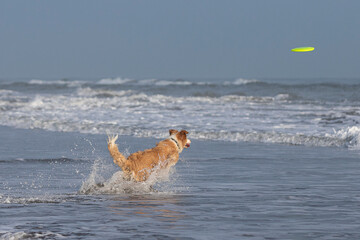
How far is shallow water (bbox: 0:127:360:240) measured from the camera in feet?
17.7

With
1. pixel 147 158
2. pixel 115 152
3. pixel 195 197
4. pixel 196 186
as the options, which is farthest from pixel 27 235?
pixel 196 186

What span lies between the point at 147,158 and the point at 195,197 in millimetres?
941

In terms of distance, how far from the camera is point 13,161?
34.4ft

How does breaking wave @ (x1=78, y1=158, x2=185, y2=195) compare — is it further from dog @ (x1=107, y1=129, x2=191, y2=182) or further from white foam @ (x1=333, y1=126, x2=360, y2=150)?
white foam @ (x1=333, y1=126, x2=360, y2=150)

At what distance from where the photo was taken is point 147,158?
7.84 m

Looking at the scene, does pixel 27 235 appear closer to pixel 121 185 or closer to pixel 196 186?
pixel 121 185

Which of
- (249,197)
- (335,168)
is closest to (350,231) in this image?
(249,197)

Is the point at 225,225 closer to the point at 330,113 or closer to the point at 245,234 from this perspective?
the point at 245,234

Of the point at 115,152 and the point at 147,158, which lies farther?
the point at 147,158

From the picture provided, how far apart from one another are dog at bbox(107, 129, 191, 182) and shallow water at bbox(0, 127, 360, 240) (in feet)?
0.60

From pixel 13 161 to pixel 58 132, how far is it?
21.4ft

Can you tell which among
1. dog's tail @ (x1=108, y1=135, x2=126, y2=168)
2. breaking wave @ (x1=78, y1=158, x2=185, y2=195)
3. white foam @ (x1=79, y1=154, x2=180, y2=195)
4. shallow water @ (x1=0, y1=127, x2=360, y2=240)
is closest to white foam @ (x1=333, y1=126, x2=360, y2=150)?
shallow water @ (x1=0, y1=127, x2=360, y2=240)

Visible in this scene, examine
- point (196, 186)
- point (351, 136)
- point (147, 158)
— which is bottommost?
point (196, 186)

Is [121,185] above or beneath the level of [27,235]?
above
